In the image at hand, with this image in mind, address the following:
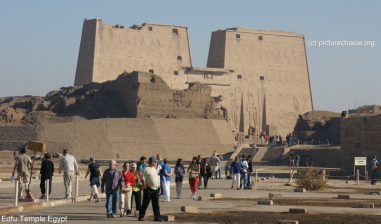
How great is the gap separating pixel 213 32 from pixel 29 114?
85.3 ft

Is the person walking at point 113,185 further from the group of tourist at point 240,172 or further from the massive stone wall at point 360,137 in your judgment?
the massive stone wall at point 360,137

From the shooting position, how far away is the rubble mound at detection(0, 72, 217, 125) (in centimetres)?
5803

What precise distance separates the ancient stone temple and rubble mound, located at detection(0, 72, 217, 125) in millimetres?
6918

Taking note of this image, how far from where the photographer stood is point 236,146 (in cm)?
5916

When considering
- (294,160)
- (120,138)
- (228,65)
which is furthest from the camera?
(228,65)

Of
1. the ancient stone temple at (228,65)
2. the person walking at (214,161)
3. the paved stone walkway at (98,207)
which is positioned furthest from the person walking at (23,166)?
the ancient stone temple at (228,65)

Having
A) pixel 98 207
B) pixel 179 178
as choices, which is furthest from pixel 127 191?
pixel 179 178

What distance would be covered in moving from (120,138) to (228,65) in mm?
25094

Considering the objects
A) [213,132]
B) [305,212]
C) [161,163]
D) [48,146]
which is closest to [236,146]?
[213,132]

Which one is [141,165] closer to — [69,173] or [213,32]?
[69,173]

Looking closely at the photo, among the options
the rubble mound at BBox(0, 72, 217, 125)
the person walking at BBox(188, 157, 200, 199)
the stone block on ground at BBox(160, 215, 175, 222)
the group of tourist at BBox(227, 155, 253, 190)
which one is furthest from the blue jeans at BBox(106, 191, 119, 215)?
Result: the rubble mound at BBox(0, 72, 217, 125)

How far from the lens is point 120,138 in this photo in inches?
2149

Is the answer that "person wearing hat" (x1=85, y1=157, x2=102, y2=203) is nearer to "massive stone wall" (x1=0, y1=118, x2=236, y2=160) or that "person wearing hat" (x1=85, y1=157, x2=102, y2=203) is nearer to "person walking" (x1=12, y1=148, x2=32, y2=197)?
"person walking" (x1=12, y1=148, x2=32, y2=197)

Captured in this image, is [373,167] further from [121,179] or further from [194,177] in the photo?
[121,179]
